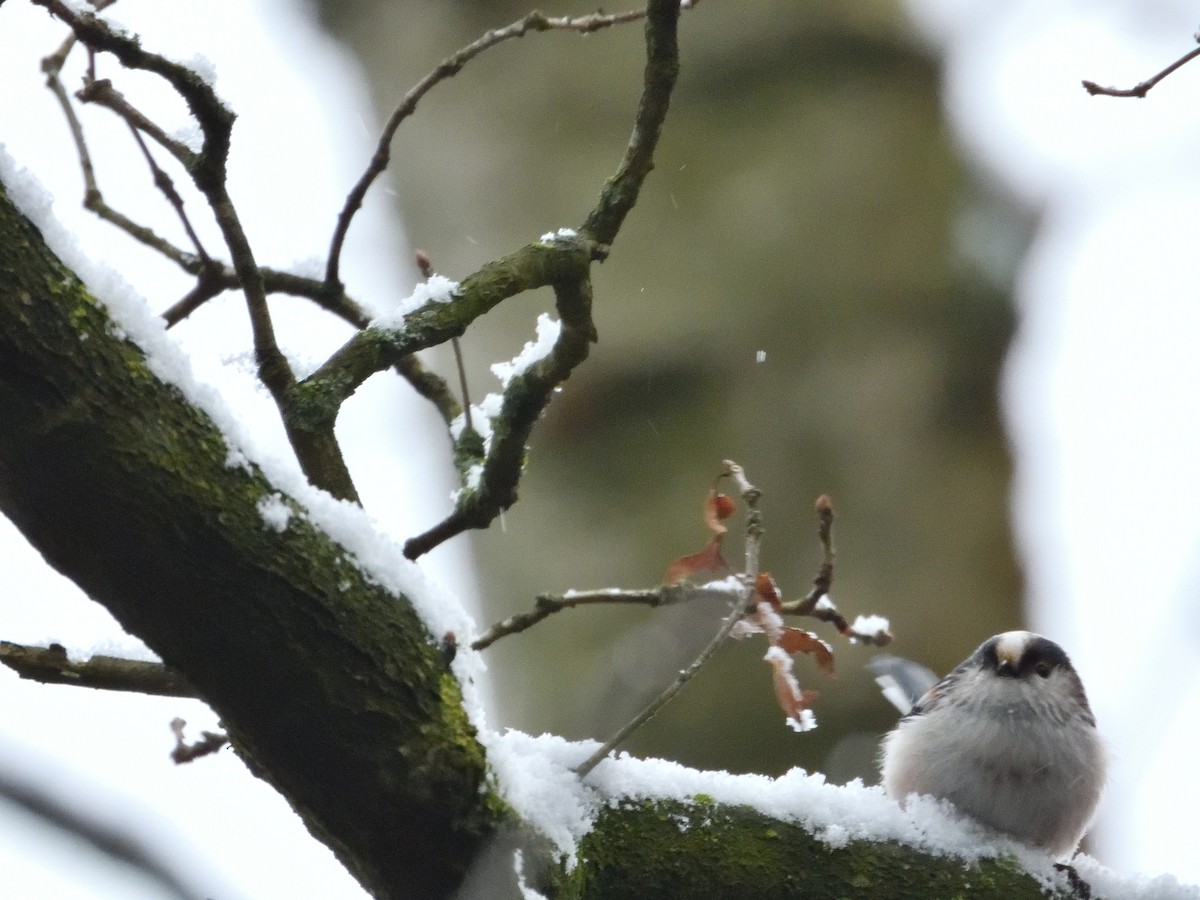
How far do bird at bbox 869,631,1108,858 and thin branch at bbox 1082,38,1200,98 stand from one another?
49.2 inches

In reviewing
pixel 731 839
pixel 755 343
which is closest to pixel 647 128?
pixel 731 839

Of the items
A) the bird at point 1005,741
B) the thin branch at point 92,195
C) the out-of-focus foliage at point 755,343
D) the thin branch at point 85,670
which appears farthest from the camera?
the out-of-focus foliage at point 755,343

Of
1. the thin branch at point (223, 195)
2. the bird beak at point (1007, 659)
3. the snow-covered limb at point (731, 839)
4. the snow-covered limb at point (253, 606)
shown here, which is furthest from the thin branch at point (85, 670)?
→ the bird beak at point (1007, 659)

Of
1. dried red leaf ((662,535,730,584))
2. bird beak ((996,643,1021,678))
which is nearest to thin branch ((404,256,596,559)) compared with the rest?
dried red leaf ((662,535,730,584))

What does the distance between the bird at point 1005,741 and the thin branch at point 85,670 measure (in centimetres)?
148

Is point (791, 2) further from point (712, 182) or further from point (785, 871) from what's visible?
point (785, 871)

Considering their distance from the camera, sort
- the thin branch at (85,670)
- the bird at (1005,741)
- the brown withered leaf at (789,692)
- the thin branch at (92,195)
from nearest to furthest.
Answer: the thin branch at (85,670) < the brown withered leaf at (789,692) < the thin branch at (92,195) < the bird at (1005,741)

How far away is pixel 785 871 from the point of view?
1.45 m

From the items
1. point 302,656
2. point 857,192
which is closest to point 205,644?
point 302,656

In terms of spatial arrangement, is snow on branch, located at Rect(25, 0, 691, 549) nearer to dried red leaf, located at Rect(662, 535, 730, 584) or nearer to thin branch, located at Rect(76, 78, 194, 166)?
thin branch, located at Rect(76, 78, 194, 166)

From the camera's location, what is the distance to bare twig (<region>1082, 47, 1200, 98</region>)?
157cm

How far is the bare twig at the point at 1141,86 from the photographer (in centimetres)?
157

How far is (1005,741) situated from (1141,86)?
4.56 ft

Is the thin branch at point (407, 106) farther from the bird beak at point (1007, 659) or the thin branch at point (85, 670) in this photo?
the bird beak at point (1007, 659)
